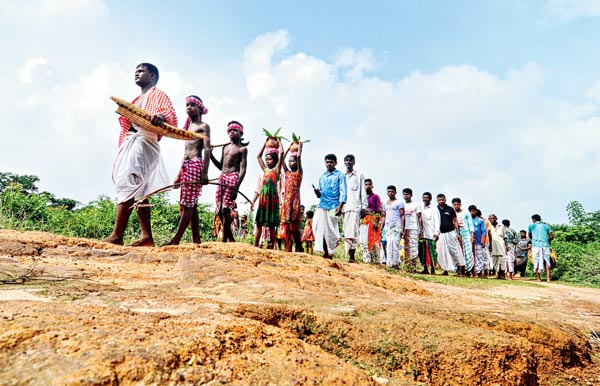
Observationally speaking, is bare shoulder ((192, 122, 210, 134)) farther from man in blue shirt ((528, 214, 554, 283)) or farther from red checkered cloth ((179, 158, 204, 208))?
man in blue shirt ((528, 214, 554, 283))

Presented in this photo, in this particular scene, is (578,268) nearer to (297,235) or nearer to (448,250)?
(448,250)

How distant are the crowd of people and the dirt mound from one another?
1.69m

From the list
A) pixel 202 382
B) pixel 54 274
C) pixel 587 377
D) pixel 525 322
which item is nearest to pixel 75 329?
pixel 202 382

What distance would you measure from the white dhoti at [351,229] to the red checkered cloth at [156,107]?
3.57 metres

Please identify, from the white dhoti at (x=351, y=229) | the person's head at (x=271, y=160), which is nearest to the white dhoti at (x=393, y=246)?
the white dhoti at (x=351, y=229)

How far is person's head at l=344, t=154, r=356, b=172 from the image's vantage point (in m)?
7.51

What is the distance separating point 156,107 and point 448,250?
6.99 metres

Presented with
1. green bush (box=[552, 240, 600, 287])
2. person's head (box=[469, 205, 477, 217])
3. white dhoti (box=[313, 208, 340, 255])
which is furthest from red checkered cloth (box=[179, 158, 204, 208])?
green bush (box=[552, 240, 600, 287])

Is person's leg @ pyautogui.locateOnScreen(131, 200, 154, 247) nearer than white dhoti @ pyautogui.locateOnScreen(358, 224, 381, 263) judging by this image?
Yes

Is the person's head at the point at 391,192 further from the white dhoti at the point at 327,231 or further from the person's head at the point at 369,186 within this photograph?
the white dhoti at the point at 327,231

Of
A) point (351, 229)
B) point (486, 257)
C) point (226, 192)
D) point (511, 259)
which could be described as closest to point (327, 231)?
point (351, 229)

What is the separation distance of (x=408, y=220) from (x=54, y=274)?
24.7 feet

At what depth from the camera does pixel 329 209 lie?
21.9 ft

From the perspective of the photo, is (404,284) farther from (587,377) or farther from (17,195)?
(17,195)
